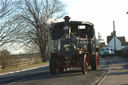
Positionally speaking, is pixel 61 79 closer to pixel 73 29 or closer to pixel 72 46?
pixel 72 46

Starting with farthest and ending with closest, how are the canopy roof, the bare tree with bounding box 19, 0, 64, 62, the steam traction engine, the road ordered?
the bare tree with bounding box 19, 0, 64, 62 < the canopy roof < the steam traction engine < the road

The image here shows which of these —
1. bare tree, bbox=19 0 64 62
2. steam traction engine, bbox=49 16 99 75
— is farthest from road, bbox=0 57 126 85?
bare tree, bbox=19 0 64 62

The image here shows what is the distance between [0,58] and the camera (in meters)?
39.1

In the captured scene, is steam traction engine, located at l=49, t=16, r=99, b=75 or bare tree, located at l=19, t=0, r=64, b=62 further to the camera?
bare tree, located at l=19, t=0, r=64, b=62

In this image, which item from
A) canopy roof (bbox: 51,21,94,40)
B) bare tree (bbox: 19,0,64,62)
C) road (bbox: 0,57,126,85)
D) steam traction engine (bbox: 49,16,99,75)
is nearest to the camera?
road (bbox: 0,57,126,85)

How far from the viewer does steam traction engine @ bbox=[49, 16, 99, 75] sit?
17.2 meters

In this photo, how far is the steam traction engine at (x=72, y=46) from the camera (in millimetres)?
17172

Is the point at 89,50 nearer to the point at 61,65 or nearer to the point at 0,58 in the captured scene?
the point at 61,65

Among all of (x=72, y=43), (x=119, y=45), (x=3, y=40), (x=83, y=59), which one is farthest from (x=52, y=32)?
(x=119, y=45)

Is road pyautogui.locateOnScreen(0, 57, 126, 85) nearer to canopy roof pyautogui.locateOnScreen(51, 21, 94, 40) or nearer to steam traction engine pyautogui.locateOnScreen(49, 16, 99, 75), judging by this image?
steam traction engine pyautogui.locateOnScreen(49, 16, 99, 75)

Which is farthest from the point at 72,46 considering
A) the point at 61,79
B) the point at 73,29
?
the point at 61,79

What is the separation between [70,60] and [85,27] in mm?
3035

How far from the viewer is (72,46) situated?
56.2 feet

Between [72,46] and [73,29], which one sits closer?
[72,46]
